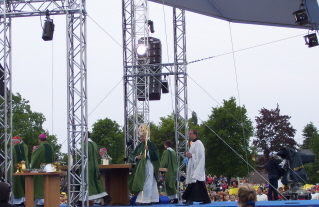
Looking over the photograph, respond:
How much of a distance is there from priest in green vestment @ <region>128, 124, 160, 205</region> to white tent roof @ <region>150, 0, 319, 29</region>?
394 centimetres

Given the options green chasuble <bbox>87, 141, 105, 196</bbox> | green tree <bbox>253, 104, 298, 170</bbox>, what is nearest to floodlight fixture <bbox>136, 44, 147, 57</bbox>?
green chasuble <bbox>87, 141, 105, 196</bbox>

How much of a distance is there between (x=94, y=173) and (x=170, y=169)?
3753 mm

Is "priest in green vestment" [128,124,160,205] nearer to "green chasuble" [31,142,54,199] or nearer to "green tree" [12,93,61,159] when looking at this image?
"green chasuble" [31,142,54,199]

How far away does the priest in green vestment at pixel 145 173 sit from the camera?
1183 cm

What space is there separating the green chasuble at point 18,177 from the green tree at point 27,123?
2757 centimetres

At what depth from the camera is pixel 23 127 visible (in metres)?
41.1

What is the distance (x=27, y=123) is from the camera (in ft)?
138

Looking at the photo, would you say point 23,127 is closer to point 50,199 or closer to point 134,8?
point 134,8

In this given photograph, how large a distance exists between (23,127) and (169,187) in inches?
1105

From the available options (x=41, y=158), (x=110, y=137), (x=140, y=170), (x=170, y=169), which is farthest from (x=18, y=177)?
(x=110, y=137)

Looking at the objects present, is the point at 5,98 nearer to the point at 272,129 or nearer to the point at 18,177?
the point at 18,177

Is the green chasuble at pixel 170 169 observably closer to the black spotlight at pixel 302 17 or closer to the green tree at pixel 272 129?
the black spotlight at pixel 302 17

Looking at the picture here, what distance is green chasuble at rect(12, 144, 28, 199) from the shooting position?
484 inches

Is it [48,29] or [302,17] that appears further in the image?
[48,29]
